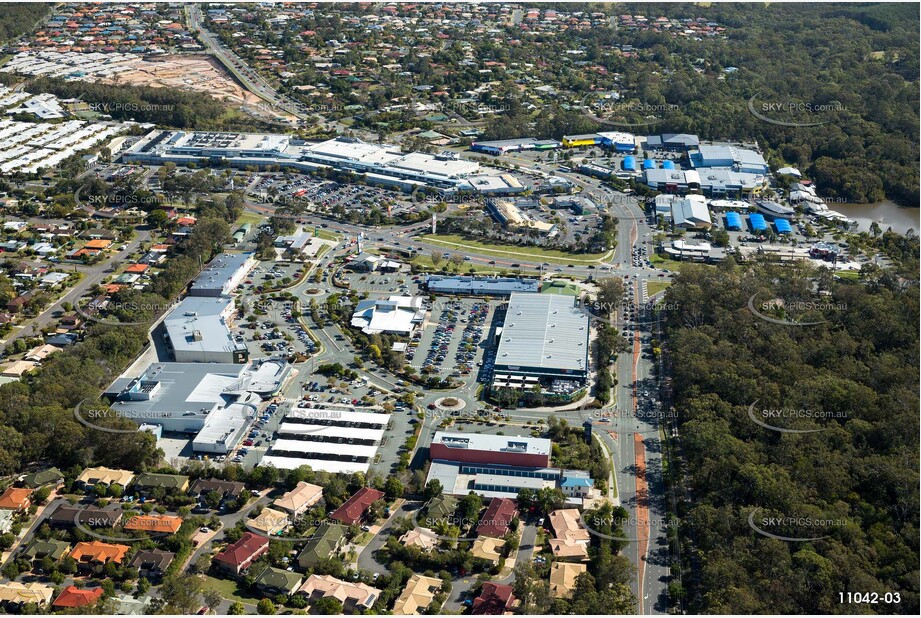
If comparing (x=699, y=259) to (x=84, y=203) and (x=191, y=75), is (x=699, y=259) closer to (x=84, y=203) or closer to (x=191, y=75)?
(x=84, y=203)

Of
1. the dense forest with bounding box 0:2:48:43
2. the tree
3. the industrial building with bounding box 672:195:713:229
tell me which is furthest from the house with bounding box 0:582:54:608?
the dense forest with bounding box 0:2:48:43

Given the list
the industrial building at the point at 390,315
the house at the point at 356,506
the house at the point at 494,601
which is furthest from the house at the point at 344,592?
the industrial building at the point at 390,315

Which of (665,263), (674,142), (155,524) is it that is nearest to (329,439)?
(155,524)

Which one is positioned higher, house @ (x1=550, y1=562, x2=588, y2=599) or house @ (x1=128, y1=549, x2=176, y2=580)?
house @ (x1=550, y1=562, x2=588, y2=599)

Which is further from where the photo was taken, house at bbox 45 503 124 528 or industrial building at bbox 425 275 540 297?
industrial building at bbox 425 275 540 297

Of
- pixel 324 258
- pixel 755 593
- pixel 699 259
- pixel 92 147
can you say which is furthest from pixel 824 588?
pixel 92 147

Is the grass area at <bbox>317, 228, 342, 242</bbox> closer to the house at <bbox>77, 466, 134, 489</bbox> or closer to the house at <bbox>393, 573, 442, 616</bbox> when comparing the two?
the house at <bbox>77, 466, 134, 489</bbox>

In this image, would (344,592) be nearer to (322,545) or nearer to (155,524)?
(322,545)
